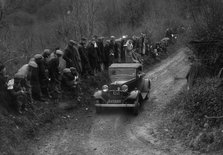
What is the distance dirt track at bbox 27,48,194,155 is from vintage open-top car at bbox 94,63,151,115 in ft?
1.47

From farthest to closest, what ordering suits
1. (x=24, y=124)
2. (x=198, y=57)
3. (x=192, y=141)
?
(x=198, y=57), (x=24, y=124), (x=192, y=141)

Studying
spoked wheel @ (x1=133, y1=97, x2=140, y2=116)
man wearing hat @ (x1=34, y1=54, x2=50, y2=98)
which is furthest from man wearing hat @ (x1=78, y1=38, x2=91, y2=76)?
spoked wheel @ (x1=133, y1=97, x2=140, y2=116)

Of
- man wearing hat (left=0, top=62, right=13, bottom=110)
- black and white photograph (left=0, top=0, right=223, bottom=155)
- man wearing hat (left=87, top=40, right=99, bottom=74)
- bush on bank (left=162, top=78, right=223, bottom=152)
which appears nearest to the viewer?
bush on bank (left=162, top=78, right=223, bottom=152)

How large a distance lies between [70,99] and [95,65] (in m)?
3.42

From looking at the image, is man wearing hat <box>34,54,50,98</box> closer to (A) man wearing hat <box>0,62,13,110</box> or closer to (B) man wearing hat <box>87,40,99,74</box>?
(A) man wearing hat <box>0,62,13,110</box>

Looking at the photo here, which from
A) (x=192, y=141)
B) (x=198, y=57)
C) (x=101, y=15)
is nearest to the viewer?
(x=192, y=141)

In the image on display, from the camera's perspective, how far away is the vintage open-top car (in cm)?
1535

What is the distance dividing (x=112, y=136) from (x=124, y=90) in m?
3.03

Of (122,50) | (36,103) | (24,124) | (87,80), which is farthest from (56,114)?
(122,50)

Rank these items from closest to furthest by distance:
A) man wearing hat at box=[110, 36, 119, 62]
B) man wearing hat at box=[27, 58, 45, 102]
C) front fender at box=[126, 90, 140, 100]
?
man wearing hat at box=[27, 58, 45, 102] → front fender at box=[126, 90, 140, 100] → man wearing hat at box=[110, 36, 119, 62]

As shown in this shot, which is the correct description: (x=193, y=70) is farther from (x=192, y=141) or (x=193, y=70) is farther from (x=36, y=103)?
(x=36, y=103)

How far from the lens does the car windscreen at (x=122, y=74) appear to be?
16.8 metres

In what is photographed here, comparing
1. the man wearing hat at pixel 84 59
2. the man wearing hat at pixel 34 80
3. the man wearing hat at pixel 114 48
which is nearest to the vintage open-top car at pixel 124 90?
the man wearing hat at pixel 84 59

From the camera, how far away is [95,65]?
19109mm
